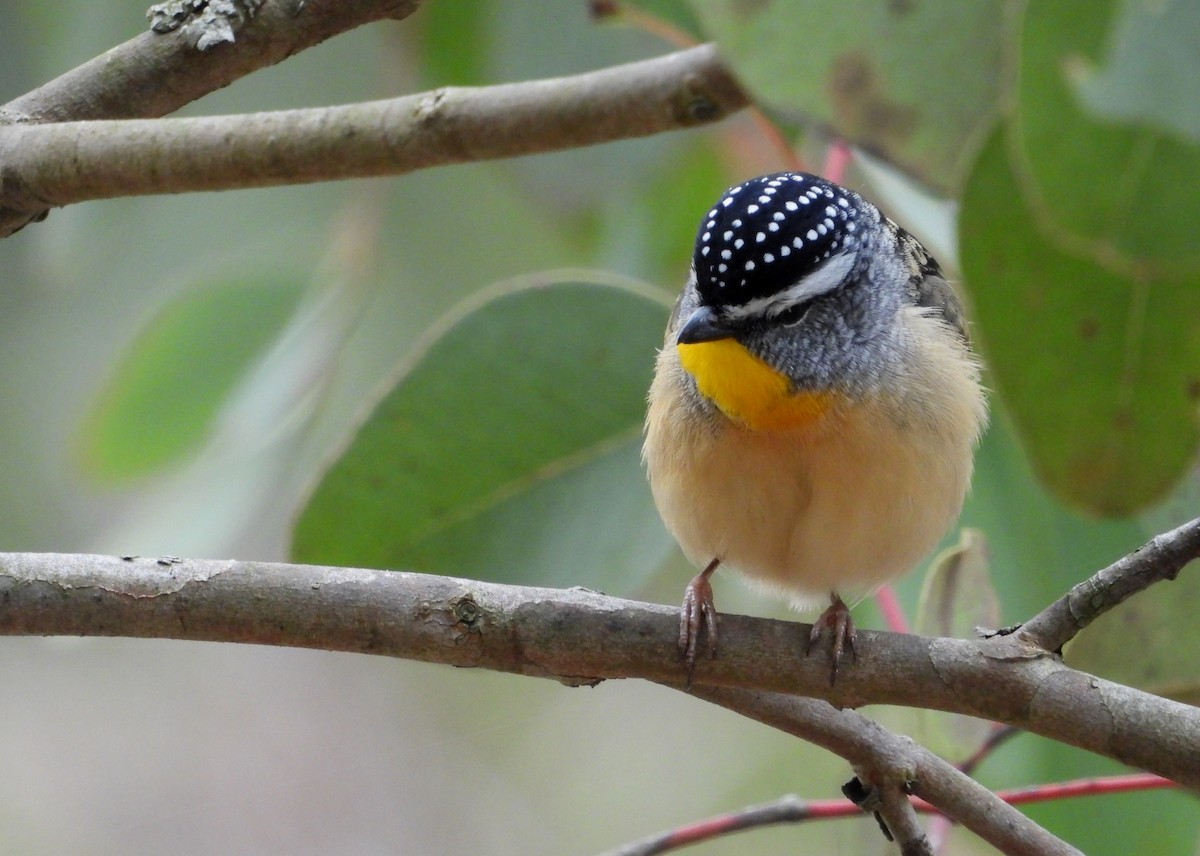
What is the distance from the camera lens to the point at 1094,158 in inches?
102

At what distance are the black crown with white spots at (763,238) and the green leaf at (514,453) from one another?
0.52m

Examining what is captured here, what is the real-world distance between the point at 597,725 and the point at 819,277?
166 inches

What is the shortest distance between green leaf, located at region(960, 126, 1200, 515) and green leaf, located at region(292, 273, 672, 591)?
72cm

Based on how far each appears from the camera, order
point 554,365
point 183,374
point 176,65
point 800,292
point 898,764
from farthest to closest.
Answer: point 183,374, point 554,365, point 800,292, point 176,65, point 898,764

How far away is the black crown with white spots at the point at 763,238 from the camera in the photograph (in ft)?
7.39

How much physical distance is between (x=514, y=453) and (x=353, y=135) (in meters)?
0.95

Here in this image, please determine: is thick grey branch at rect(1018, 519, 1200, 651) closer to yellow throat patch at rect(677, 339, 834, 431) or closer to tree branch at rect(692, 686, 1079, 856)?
tree branch at rect(692, 686, 1079, 856)

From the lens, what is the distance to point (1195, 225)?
2.62 metres

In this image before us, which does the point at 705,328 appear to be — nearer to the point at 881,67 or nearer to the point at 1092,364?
the point at 881,67

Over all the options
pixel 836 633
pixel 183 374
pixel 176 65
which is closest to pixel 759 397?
pixel 836 633

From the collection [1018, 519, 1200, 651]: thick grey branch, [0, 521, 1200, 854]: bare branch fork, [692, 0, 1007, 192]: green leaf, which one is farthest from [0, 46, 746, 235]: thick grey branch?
Result: [1018, 519, 1200, 651]: thick grey branch

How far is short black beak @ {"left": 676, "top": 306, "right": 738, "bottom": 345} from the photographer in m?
2.24

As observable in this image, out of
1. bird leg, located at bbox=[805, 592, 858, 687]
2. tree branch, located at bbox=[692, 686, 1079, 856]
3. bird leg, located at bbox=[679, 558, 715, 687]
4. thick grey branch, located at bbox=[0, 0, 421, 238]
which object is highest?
thick grey branch, located at bbox=[0, 0, 421, 238]

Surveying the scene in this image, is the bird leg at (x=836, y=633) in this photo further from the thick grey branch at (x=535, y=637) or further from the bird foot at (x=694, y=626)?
the bird foot at (x=694, y=626)
